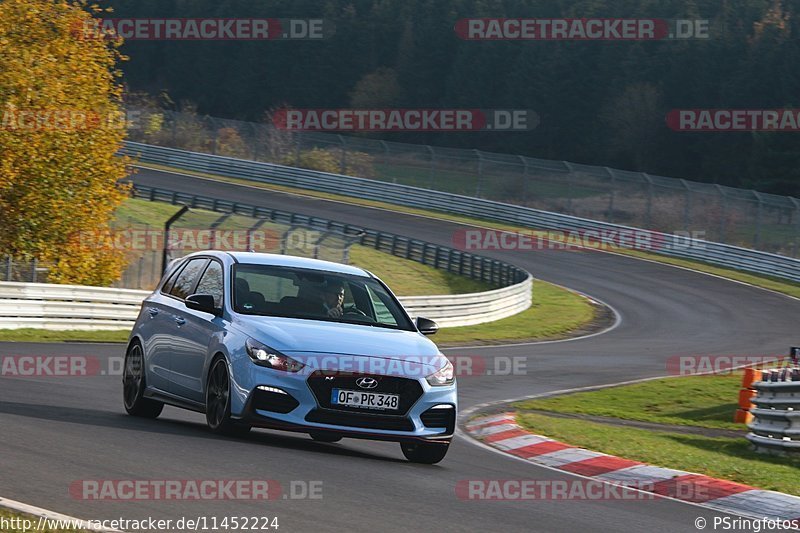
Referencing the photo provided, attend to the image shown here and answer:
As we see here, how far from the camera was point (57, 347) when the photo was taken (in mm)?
19734

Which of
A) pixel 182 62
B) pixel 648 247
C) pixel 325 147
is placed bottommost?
pixel 648 247

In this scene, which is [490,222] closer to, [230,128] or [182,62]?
[230,128]

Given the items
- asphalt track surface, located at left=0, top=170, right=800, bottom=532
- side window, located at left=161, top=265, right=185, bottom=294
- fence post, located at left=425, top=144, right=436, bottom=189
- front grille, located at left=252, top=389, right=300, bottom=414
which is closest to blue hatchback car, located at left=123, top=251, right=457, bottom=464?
front grille, located at left=252, top=389, right=300, bottom=414

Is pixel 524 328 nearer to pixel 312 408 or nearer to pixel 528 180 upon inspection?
pixel 312 408

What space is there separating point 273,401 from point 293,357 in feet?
1.18

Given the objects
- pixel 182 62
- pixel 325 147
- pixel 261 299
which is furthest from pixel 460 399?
pixel 182 62

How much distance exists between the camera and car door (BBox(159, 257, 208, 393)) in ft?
36.1

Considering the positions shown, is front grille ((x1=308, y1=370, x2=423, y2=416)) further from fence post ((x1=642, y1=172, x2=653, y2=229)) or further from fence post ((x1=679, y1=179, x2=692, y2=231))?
fence post ((x1=642, y1=172, x2=653, y2=229))

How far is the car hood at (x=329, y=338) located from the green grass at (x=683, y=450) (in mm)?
2970

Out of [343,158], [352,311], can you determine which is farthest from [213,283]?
[343,158]

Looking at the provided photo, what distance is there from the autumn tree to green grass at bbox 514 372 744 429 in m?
14.1

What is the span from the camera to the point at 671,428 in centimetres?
1631

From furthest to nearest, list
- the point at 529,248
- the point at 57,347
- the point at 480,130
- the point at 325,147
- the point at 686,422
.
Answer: the point at 480,130 → the point at 325,147 → the point at 529,248 → the point at 57,347 → the point at 686,422

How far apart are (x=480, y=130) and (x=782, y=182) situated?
91.0ft
